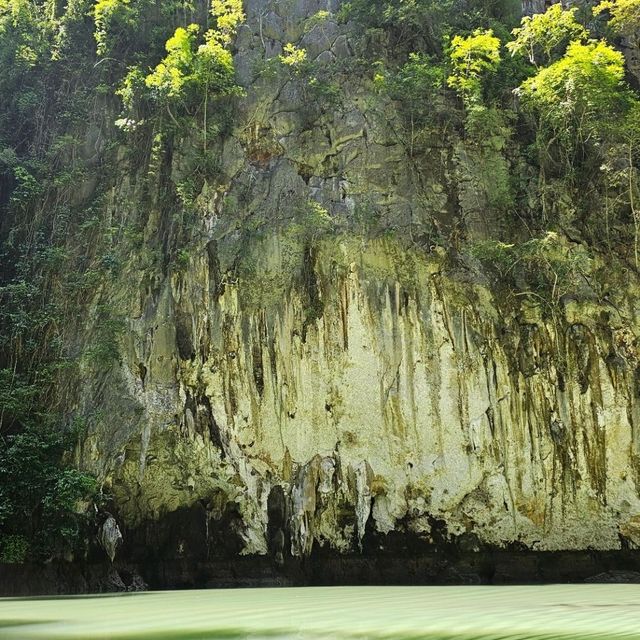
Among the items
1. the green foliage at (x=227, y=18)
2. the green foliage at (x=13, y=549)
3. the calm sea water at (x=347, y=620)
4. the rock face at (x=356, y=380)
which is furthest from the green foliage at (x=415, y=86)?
the green foliage at (x=13, y=549)

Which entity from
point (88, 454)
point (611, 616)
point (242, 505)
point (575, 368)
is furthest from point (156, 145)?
point (611, 616)

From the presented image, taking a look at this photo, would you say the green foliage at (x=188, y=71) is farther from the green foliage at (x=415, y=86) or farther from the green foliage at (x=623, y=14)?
the green foliage at (x=623, y=14)

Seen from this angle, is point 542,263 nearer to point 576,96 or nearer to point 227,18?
point 576,96

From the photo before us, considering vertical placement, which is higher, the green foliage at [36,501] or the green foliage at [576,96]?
the green foliage at [576,96]

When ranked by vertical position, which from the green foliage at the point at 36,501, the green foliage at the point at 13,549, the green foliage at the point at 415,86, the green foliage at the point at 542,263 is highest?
the green foliage at the point at 415,86

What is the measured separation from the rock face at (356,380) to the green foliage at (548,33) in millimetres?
2217

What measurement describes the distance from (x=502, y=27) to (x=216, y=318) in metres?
8.07

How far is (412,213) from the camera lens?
12695mm

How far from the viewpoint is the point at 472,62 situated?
512 inches

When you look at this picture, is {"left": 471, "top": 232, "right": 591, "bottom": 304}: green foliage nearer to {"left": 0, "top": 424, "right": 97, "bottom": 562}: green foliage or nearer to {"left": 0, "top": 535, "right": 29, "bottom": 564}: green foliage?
{"left": 0, "top": 424, "right": 97, "bottom": 562}: green foliage

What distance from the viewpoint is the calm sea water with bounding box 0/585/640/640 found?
395 cm

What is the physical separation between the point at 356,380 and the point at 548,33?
7265 mm

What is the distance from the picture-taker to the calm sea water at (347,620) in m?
3.95

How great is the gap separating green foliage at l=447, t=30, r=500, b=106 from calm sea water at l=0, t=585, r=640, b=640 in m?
9.14
